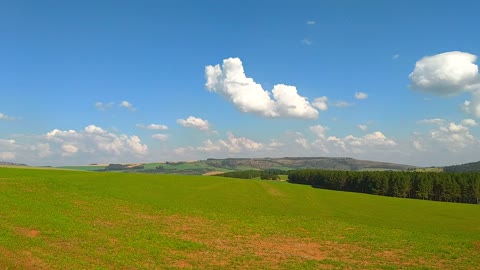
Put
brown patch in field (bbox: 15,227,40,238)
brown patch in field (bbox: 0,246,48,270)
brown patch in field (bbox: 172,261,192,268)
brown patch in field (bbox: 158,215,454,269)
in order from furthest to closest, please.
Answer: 1. brown patch in field (bbox: 15,227,40,238)
2. brown patch in field (bbox: 158,215,454,269)
3. brown patch in field (bbox: 172,261,192,268)
4. brown patch in field (bbox: 0,246,48,270)

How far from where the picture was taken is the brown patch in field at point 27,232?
1177 inches

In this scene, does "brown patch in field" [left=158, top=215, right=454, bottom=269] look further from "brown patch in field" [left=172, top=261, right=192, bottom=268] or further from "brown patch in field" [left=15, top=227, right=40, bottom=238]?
"brown patch in field" [left=15, top=227, right=40, bottom=238]

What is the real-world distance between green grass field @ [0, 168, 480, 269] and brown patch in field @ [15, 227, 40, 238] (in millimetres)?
72

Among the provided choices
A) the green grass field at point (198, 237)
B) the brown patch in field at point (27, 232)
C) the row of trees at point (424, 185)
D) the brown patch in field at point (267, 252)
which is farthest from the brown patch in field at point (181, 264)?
the row of trees at point (424, 185)

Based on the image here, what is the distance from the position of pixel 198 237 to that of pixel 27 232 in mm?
14582

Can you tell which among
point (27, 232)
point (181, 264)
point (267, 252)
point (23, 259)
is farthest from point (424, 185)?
point (23, 259)

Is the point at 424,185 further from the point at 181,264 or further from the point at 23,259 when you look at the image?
the point at 23,259

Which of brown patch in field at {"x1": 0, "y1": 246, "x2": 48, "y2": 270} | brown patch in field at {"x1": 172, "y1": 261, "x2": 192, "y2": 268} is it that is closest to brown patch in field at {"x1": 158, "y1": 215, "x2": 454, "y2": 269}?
brown patch in field at {"x1": 172, "y1": 261, "x2": 192, "y2": 268}

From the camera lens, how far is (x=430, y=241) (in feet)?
127

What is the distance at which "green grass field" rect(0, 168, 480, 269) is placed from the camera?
26094 millimetres

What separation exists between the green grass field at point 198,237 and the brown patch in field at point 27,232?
0.24 feet

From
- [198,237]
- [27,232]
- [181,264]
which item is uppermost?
[27,232]

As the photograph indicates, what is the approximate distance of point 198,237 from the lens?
Answer: 3503 cm

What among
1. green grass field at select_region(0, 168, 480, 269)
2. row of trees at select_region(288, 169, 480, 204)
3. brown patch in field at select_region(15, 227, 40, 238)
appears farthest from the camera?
row of trees at select_region(288, 169, 480, 204)
